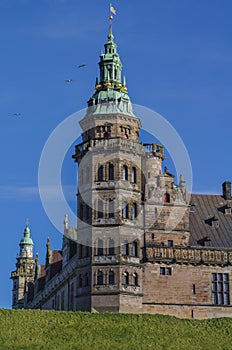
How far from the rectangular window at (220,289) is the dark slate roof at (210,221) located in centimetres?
304

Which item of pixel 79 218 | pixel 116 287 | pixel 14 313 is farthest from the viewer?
pixel 79 218

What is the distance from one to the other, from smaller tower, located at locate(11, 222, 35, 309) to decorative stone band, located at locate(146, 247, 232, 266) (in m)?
56.4

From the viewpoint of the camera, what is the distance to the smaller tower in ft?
412

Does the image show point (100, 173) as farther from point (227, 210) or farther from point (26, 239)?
point (26, 239)

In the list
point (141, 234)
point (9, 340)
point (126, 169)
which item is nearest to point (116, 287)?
point (141, 234)

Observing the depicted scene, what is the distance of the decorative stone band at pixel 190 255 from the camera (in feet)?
232

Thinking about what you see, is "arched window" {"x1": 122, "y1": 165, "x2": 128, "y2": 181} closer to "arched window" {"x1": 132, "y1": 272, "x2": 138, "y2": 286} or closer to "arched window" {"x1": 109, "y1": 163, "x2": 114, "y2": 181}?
"arched window" {"x1": 109, "y1": 163, "x2": 114, "y2": 181}

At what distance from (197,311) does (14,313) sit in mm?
18525

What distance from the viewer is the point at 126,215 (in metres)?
69.9

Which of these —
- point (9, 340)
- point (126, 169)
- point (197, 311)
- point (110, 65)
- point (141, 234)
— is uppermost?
point (110, 65)

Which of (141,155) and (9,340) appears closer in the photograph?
(9,340)

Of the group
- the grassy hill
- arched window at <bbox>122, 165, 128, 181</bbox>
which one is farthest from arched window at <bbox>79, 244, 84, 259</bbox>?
the grassy hill

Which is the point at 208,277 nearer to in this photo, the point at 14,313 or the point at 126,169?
the point at 126,169

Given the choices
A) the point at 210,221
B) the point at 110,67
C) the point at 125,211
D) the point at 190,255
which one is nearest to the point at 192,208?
the point at 210,221
